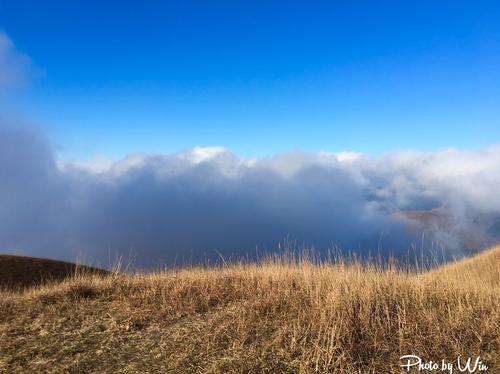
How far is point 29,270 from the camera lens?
52.3 ft

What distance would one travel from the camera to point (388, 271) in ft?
27.2

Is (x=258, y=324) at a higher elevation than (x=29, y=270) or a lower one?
lower

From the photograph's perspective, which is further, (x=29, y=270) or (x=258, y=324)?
(x=29, y=270)

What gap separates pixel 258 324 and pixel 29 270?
43.5ft

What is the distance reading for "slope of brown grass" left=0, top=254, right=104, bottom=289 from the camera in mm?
14789

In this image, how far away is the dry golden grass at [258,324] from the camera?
16.6 ft

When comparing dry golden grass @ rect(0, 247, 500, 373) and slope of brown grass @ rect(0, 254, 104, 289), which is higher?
slope of brown grass @ rect(0, 254, 104, 289)

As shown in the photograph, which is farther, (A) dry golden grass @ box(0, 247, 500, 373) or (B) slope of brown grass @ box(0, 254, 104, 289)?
(B) slope of brown grass @ box(0, 254, 104, 289)

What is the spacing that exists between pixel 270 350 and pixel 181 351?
1.15m

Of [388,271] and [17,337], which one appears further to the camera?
[388,271]

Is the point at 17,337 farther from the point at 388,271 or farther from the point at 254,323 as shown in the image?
the point at 388,271

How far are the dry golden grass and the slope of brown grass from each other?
6.57 m

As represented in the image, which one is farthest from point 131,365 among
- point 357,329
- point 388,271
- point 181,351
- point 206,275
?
point 388,271

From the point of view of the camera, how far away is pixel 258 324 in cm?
595
